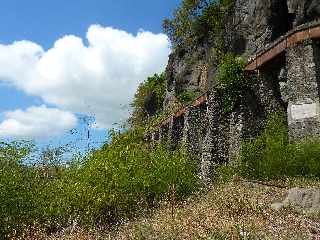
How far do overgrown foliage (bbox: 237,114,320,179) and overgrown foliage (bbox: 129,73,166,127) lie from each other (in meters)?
38.8

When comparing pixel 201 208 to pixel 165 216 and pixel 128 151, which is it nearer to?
pixel 165 216

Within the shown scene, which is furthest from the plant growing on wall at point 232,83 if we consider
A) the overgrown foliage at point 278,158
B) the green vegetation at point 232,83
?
the overgrown foliage at point 278,158

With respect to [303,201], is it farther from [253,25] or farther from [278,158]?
[253,25]

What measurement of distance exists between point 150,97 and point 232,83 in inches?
1485

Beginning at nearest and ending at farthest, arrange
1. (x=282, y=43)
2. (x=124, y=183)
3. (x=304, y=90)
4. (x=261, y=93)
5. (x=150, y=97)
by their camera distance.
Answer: (x=124, y=183) → (x=304, y=90) → (x=282, y=43) → (x=261, y=93) → (x=150, y=97)

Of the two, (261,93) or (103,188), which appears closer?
(103,188)

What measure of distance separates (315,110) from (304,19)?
10266mm

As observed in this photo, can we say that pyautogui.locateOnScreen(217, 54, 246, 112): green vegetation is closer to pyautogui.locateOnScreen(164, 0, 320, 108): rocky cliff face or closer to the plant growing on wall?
the plant growing on wall

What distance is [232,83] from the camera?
23469mm

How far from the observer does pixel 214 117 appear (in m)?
24.2

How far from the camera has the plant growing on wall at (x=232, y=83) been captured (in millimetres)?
23391

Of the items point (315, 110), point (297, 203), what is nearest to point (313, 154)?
point (315, 110)

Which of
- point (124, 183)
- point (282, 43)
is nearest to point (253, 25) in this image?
point (282, 43)

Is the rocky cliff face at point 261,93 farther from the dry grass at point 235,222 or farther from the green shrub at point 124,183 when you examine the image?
the dry grass at point 235,222
